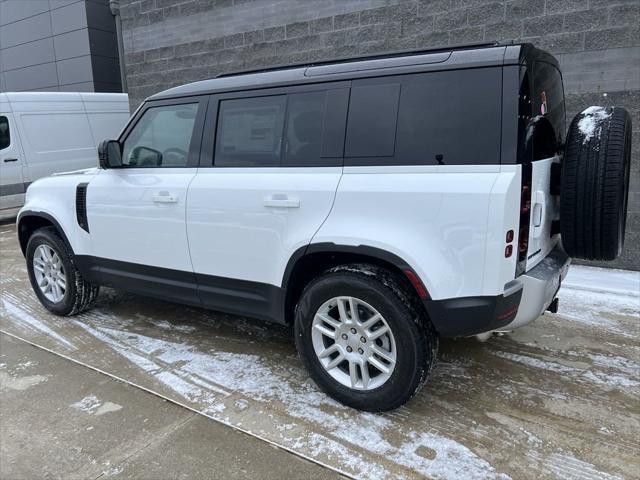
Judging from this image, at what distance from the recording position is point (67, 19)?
14188 millimetres

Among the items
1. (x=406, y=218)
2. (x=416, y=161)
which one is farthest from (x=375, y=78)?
(x=406, y=218)

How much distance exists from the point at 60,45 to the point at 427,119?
1519 centimetres

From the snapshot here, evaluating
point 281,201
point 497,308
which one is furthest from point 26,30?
point 497,308

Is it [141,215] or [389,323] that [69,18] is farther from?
[389,323]

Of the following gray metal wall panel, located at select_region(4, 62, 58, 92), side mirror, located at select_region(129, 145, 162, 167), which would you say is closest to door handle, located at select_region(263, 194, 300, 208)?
side mirror, located at select_region(129, 145, 162, 167)

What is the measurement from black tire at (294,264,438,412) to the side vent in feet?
7.04

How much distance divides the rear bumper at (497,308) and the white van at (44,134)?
980cm

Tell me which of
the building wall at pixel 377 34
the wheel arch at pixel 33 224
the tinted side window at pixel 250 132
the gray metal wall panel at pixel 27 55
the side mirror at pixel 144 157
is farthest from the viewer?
the gray metal wall panel at pixel 27 55

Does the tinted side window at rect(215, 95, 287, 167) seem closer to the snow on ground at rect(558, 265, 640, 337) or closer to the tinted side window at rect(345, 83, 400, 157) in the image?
the tinted side window at rect(345, 83, 400, 157)

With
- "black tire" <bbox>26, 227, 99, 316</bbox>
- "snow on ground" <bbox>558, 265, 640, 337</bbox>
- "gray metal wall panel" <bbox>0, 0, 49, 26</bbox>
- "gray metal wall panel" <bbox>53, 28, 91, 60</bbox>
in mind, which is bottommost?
"snow on ground" <bbox>558, 265, 640, 337</bbox>

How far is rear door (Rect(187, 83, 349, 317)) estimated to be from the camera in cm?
292

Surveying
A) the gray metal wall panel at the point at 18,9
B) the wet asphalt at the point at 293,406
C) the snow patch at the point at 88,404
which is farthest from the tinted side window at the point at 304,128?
the gray metal wall panel at the point at 18,9

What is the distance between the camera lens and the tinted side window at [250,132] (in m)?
3.13

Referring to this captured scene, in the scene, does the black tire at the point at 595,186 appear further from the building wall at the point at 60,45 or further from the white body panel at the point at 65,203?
the building wall at the point at 60,45
